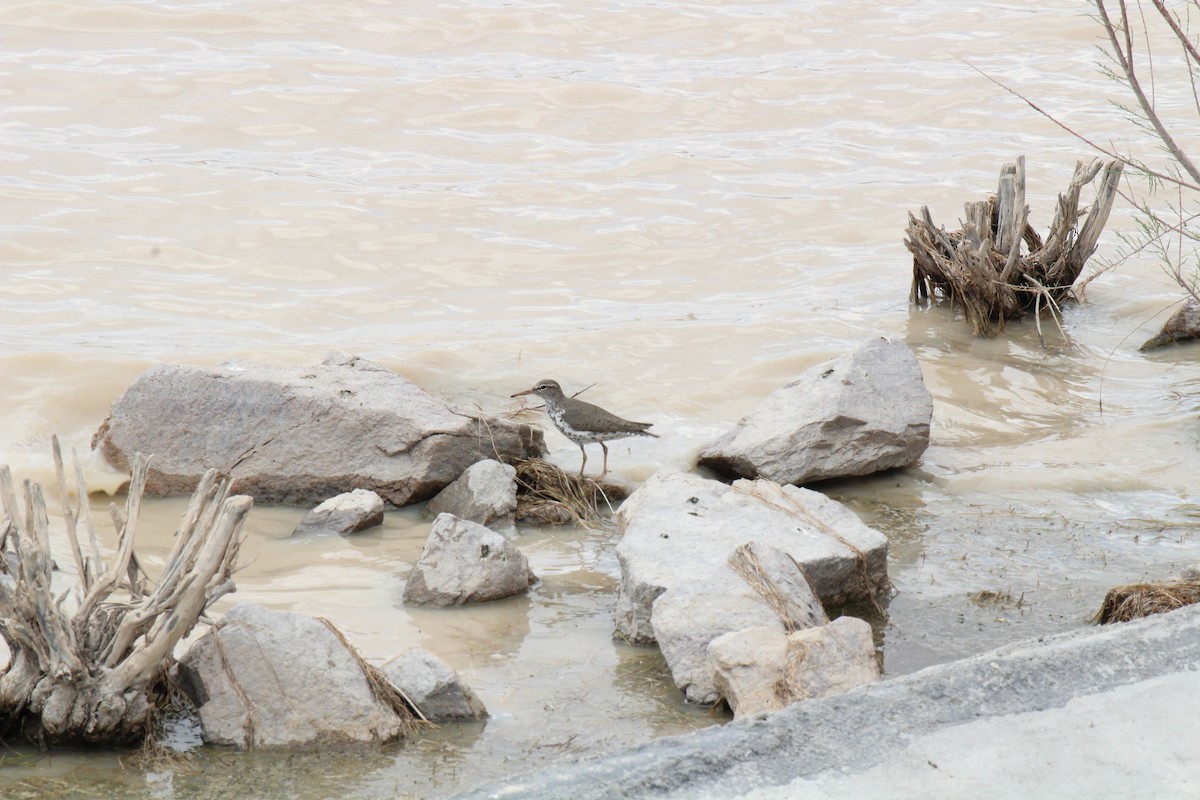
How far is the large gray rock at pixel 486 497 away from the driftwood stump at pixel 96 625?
208 cm

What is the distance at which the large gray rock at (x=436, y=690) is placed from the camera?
13.8ft

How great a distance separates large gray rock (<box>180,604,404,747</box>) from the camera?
3.99 meters

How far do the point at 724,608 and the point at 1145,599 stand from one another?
1.60 metres

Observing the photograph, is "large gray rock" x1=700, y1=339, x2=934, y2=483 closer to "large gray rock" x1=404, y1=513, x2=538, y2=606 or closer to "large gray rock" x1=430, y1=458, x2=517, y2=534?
"large gray rock" x1=430, y1=458, x2=517, y2=534

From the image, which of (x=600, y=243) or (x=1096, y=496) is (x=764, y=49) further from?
(x=1096, y=496)

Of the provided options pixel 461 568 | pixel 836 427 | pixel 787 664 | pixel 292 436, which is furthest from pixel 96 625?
pixel 836 427

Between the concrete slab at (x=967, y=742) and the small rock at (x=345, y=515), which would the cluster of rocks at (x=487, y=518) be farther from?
the concrete slab at (x=967, y=742)

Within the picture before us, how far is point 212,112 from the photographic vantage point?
14.0 m

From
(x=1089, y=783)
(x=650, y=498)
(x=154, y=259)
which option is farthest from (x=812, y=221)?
(x=1089, y=783)

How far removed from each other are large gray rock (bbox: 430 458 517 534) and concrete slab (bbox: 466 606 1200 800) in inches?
119

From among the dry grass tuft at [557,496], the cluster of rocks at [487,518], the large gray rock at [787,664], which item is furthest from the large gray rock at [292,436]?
the large gray rock at [787,664]

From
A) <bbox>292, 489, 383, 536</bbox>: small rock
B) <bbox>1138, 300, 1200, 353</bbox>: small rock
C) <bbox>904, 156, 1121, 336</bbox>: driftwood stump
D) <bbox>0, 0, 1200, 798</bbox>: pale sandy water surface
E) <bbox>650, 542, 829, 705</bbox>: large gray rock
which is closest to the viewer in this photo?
<bbox>650, 542, 829, 705</bbox>: large gray rock

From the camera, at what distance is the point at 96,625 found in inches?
160

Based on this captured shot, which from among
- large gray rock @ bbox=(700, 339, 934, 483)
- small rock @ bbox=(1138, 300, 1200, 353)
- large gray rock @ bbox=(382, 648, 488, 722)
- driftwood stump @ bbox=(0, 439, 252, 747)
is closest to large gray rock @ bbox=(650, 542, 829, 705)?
large gray rock @ bbox=(382, 648, 488, 722)
